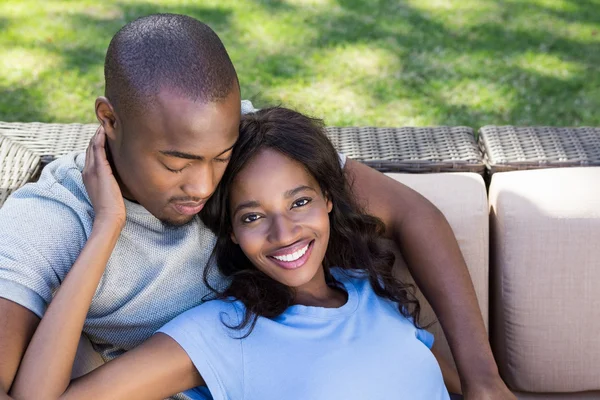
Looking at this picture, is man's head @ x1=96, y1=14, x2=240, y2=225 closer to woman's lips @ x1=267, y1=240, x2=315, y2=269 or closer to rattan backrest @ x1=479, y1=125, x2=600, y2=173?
woman's lips @ x1=267, y1=240, x2=315, y2=269

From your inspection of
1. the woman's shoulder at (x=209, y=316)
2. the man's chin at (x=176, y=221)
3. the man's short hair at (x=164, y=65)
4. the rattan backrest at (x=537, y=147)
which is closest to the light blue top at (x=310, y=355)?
the woman's shoulder at (x=209, y=316)

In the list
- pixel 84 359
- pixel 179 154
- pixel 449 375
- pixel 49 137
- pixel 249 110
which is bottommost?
pixel 449 375

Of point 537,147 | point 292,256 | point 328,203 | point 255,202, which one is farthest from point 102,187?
point 537,147

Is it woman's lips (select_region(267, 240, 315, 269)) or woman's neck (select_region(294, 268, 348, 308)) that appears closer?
woman's lips (select_region(267, 240, 315, 269))

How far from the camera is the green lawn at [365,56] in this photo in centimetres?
425

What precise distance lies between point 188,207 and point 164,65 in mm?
346

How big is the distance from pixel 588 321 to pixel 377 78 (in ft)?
7.57

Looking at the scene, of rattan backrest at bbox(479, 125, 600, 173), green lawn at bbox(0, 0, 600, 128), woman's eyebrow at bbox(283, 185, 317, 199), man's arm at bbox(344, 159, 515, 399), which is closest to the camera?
woman's eyebrow at bbox(283, 185, 317, 199)

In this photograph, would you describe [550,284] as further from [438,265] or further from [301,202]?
[301,202]

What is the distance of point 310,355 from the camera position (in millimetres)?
2072

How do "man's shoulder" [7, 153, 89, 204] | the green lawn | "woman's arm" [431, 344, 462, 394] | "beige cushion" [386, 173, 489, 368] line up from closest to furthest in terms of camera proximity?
"man's shoulder" [7, 153, 89, 204] < "woman's arm" [431, 344, 462, 394] < "beige cushion" [386, 173, 489, 368] < the green lawn

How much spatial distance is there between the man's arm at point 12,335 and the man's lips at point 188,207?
1.33 ft

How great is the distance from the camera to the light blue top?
6.55ft

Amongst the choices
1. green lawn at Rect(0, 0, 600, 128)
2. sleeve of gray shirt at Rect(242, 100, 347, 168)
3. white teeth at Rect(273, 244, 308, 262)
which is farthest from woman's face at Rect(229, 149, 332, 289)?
green lawn at Rect(0, 0, 600, 128)
